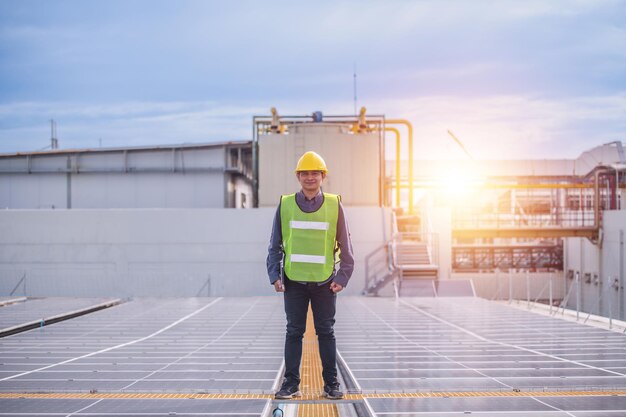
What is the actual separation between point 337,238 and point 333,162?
17260 mm

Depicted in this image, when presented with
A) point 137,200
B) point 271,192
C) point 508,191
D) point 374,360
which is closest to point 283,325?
point 374,360

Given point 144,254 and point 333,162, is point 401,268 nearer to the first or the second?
point 333,162

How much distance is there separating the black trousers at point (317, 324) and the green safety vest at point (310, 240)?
106 mm

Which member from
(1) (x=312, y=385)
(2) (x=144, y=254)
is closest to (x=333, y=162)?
(2) (x=144, y=254)

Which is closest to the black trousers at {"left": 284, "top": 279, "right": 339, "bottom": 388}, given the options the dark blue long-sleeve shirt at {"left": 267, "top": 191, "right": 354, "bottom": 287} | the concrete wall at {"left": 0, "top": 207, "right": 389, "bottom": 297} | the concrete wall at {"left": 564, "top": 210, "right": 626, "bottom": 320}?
the dark blue long-sleeve shirt at {"left": 267, "top": 191, "right": 354, "bottom": 287}

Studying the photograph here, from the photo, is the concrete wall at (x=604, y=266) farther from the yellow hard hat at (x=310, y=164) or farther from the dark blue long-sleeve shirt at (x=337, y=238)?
the yellow hard hat at (x=310, y=164)

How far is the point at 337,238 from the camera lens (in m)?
4.21

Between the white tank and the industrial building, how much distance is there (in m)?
0.05

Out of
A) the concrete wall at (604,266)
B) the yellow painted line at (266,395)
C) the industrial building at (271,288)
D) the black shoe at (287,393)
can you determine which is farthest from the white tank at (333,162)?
the black shoe at (287,393)

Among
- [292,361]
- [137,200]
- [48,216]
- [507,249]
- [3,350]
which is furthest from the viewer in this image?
[507,249]

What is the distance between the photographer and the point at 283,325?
916 cm

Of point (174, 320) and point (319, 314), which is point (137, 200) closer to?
point (174, 320)

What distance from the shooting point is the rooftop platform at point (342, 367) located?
3969 mm

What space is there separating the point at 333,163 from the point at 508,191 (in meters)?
19.7
